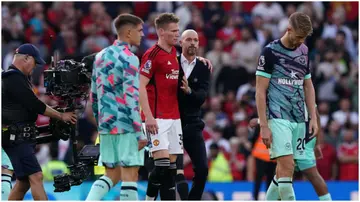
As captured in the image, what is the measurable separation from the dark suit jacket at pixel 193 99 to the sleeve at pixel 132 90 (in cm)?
152

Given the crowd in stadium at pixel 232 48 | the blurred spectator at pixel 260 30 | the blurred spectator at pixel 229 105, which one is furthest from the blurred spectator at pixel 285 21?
the blurred spectator at pixel 229 105

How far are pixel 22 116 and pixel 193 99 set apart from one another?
2152 mm

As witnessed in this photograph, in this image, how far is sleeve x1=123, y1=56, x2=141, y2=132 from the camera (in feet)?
36.2

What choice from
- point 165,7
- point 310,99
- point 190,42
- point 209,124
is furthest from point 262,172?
point 165,7

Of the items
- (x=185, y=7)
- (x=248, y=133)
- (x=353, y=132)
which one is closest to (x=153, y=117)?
(x=248, y=133)

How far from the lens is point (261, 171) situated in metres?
16.8

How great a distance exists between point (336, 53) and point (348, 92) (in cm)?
112

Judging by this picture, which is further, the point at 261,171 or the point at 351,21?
the point at 351,21

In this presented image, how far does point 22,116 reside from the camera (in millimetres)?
12055

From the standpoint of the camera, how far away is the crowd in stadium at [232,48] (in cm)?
2003

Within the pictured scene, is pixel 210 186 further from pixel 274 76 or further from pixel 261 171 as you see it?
pixel 274 76

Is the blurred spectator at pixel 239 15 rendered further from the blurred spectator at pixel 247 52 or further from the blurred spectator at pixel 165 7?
the blurred spectator at pixel 165 7

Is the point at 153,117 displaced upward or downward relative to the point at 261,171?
upward

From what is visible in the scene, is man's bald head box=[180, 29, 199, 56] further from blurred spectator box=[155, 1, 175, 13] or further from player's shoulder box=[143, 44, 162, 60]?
blurred spectator box=[155, 1, 175, 13]
